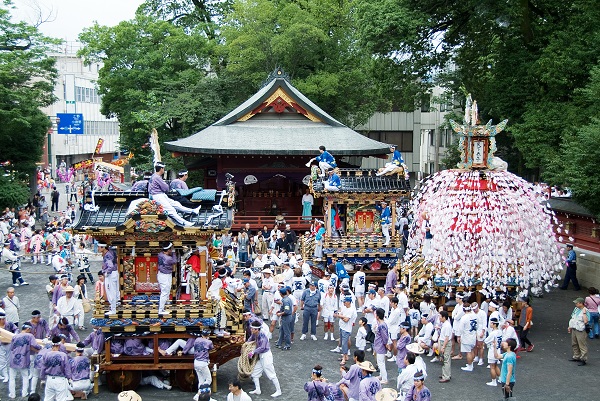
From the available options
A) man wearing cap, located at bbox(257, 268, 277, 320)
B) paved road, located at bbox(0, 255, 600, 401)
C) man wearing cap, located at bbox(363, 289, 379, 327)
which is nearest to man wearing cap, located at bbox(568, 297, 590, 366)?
paved road, located at bbox(0, 255, 600, 401)

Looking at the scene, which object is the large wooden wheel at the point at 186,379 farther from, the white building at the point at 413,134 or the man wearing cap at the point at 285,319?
the white building at the point at 413,134

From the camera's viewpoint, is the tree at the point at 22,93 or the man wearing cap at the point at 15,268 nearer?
the man wearing cap at the point at 15,268

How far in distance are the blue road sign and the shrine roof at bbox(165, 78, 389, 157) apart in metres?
16.9

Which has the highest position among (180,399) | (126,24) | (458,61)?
(126,24)

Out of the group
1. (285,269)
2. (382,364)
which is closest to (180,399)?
(382,364)

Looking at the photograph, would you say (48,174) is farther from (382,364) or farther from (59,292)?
(382,364)

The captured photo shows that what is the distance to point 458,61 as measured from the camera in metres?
38.3

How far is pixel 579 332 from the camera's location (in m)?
17.8

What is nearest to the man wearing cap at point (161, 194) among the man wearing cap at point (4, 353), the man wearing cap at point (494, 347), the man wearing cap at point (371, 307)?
the man wearing cap at point (4, 353)

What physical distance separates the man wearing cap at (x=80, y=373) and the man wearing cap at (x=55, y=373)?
31 centimetres

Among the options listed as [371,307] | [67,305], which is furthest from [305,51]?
[67,305]

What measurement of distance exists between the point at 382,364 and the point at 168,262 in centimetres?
507

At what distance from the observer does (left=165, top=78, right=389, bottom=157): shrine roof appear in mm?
37875

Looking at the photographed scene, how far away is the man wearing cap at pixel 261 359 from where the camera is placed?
15.6 m
